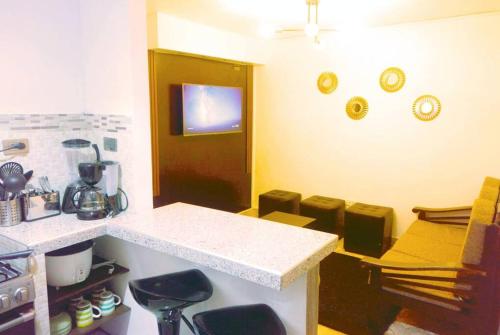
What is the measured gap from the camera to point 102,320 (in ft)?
6.12

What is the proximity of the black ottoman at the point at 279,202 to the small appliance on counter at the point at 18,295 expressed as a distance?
3.15 metres

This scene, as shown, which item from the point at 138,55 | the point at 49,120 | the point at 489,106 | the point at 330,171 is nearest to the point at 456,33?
the point at 489,106

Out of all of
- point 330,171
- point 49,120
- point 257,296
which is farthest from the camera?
point 330,171

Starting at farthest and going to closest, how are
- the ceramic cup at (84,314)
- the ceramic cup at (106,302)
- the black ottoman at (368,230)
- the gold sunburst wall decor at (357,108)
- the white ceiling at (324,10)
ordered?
1. the gold sunburst wall decor at (357,108)
2. the black ottoman at (368,230)
3. the white ceiling at (324,10)
4. the ceramic cup at (106,302)
5. the ceramic cup at (84,314)

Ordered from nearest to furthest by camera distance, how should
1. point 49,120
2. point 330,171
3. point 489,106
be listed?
point 49,120 < point 489,106 < point 330,171

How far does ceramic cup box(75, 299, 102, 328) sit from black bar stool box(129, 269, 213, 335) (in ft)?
1.84

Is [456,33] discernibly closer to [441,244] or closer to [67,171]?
[441,244]

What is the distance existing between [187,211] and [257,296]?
2.06 feet

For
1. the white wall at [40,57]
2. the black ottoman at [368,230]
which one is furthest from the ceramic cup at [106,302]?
the black ottoman at [368,230]

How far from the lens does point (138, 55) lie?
1.96 metres

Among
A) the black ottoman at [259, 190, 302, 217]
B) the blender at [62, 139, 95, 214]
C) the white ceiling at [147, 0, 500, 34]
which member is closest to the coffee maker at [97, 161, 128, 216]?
the blender at [62, 139, 95, 214]

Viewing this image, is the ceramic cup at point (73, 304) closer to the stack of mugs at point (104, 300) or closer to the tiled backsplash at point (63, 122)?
the stack of mugs at point (104, 300)

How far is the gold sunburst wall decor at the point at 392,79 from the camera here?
3.87 m

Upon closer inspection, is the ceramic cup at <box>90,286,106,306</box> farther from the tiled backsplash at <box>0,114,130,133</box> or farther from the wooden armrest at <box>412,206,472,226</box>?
the wooden armrest at <box>412,206,472,226</box>
